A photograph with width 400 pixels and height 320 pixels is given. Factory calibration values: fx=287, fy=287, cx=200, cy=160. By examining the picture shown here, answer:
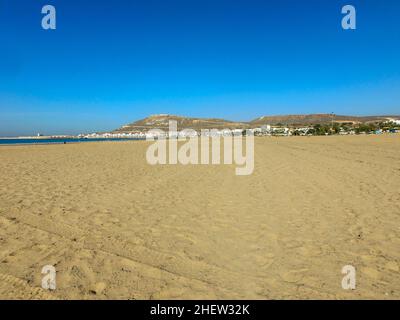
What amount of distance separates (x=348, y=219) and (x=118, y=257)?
4.39 m

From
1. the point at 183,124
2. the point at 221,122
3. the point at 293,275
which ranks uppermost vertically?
the point at 221,122

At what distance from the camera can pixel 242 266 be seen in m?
3.82

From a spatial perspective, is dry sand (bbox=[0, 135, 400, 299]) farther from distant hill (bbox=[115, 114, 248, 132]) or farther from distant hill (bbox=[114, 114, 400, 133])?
distant hill (bbox=[115, 114, 248, 132])

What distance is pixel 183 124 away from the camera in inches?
6658

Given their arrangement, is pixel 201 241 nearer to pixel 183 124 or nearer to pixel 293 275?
pixel 293 275

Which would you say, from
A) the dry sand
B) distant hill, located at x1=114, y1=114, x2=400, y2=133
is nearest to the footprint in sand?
the dry sand

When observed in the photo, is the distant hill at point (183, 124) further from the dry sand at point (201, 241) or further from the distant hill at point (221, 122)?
the dry sand at point (201, 241)

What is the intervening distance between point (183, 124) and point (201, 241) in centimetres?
16618

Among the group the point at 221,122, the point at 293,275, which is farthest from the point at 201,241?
the point at 221,122

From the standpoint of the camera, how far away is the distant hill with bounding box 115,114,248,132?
526 ft

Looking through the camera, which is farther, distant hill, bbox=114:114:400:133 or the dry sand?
distant hill, bbox=114:114:400:133

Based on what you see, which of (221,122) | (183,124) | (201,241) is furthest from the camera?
(221,122)

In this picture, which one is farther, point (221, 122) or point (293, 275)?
point (221, 122)

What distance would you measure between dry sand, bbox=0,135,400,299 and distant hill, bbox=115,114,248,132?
148m
